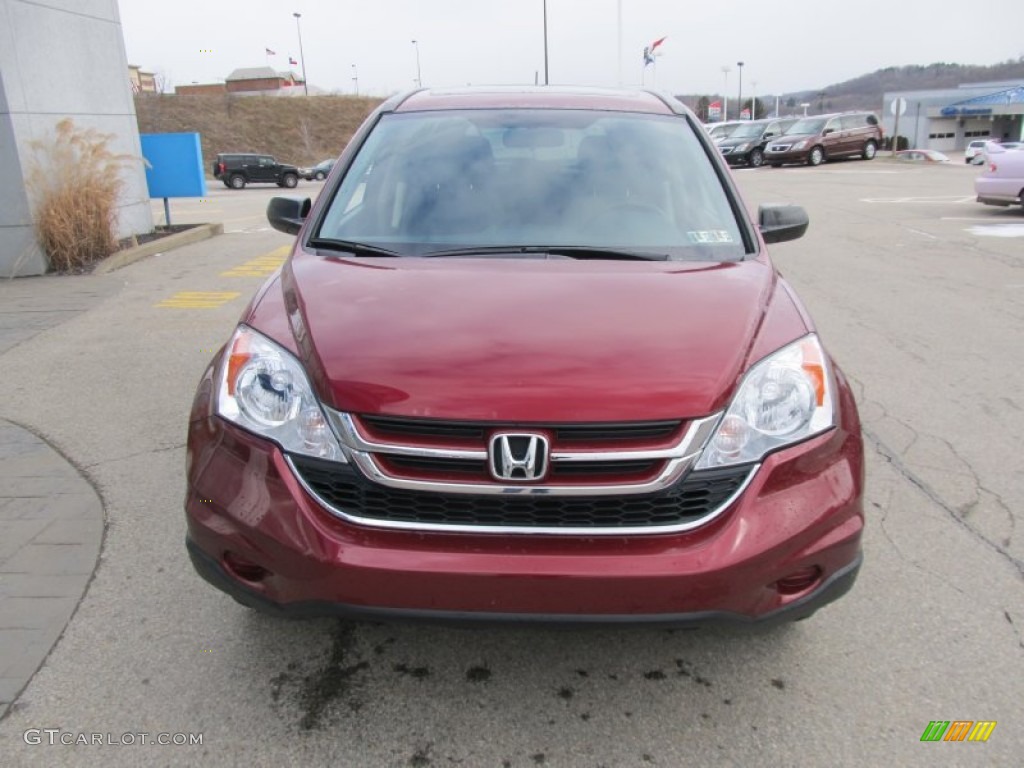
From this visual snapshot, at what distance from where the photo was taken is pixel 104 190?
962 cm

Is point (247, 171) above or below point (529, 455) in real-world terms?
below

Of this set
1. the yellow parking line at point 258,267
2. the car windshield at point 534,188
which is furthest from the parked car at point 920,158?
the car windshield at point 534,188

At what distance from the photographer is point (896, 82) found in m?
137

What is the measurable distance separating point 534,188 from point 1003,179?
13545 millimetres

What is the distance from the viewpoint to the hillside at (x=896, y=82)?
118812 millimetres

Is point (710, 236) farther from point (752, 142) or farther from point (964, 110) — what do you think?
point (964, 110)

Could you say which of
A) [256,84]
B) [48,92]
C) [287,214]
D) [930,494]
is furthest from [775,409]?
[256,84]

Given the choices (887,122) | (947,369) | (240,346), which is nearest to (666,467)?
(240,346)

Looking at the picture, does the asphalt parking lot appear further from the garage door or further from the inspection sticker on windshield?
the garage door

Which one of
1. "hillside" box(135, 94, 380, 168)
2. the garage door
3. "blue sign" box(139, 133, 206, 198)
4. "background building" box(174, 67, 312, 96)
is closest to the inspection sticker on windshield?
"blue sign" box(139, 133, 206, 198)

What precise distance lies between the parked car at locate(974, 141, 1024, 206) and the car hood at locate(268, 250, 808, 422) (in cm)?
1343

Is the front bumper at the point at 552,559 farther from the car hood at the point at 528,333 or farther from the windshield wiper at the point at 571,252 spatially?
the windshield wiper at the point at 571,252

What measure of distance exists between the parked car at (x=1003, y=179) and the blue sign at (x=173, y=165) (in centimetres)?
1293

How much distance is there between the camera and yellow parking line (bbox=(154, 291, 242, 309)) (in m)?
7.78
